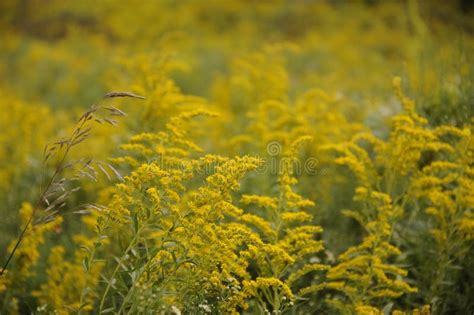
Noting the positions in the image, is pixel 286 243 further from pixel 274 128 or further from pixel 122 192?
pixel 274 128

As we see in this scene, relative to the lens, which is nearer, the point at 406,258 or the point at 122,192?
the point at 122,192

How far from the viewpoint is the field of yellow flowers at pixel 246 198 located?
2.11 m

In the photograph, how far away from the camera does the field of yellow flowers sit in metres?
2.11

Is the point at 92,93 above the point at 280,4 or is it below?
below

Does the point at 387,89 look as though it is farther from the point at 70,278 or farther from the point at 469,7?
the point at 469,7

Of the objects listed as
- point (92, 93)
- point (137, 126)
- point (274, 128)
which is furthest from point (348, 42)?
point (137, 126)

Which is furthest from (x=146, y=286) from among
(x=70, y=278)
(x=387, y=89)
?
(x=387, y=89)

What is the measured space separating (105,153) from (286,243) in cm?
235

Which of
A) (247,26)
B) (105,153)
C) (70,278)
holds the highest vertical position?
(247,26)

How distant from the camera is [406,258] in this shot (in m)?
3.02

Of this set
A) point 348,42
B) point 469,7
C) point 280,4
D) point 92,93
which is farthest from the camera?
point 280,4

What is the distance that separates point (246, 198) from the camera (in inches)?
97.0

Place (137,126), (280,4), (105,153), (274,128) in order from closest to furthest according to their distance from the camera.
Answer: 1. (137,126)
2. (274,128)
3. (105,153)
4. (280,4)

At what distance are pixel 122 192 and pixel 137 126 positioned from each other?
129 centimetres
